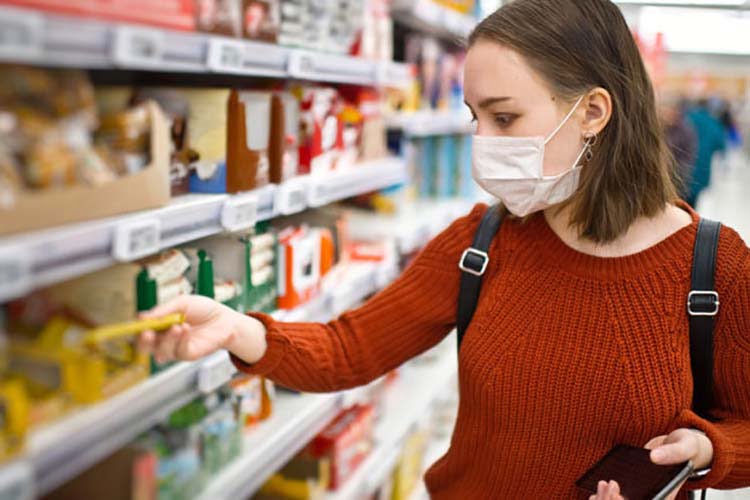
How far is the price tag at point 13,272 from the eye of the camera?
1032 mm

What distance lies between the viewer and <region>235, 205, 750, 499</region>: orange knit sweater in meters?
1.57

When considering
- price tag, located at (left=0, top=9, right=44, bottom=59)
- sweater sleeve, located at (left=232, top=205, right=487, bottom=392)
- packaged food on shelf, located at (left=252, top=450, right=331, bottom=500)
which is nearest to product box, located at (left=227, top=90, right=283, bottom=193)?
sweater sleeve, located at (left=232, top=205, right=487, bottom=392)

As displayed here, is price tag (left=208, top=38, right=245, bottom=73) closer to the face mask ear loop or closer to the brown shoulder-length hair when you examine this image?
the brown shoulder-length hair

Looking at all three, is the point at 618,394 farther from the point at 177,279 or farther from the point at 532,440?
the point at 177,279

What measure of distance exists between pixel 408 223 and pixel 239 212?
1.75 m

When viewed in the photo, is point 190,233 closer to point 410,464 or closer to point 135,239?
point 135,239

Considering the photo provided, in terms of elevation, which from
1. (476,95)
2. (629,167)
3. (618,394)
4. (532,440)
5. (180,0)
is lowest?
(532,440)

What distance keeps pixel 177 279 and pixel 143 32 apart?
1.74 feet

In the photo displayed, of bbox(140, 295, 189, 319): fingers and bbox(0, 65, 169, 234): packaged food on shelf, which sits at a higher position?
bbox(0, 65, 169, 234): packaged food on shelf

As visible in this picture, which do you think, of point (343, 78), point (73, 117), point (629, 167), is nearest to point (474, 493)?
point (629, 167)

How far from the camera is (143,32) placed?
1.29 m

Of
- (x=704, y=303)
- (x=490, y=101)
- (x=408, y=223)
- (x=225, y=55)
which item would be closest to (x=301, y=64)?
(x=225, y=55)

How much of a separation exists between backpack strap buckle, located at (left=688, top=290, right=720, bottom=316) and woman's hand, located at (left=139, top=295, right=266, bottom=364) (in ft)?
2.63

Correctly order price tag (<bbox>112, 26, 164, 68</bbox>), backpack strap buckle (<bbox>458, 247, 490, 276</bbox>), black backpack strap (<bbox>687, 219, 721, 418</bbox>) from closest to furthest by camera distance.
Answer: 1. price tag (<bbox>112, 26, 164, 68</bbox>)
2. black backpack strap (<bbox>687, 219, 721, 418</bbox>)
3. backpack strap buckle (<bbox>458, 247, 490, 276</bbox>)
